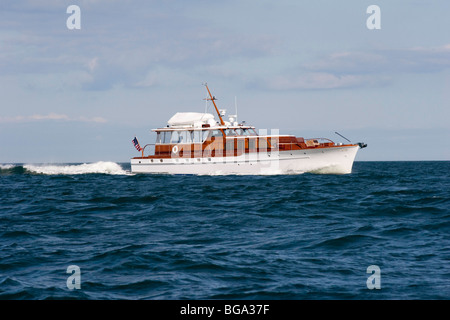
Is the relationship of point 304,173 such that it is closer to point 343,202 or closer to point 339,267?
point 343,202

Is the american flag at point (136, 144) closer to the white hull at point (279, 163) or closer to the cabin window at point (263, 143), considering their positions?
the white hull at point (279, 163)

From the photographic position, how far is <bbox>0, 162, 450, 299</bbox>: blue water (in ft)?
30.3

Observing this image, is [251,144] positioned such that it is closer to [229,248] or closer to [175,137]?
[175,137]

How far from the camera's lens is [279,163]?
1598 inches

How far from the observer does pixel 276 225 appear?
15.8 metres

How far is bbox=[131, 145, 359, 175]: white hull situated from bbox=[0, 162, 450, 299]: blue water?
56.8 ft

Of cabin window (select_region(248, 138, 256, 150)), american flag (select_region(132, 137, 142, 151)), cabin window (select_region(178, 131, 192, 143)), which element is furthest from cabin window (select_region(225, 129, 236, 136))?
american flag (select_region(132, 137, 142, 151))

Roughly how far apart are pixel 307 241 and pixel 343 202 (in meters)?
8.93

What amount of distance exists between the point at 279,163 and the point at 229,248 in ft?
93.5

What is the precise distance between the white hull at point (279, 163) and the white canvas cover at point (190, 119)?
3.72 m

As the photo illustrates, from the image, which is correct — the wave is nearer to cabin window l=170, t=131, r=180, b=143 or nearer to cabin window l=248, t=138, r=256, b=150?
cabin window l=170, t=131, r=180, b=143

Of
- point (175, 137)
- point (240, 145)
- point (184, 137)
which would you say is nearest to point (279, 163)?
point (240, 145)

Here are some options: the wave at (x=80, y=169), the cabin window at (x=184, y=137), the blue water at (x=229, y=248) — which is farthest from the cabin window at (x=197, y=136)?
the blue water at (x=229, y=248)
